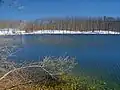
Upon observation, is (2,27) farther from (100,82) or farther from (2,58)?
(100,82)

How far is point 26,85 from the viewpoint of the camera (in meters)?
7.31

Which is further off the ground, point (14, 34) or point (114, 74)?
point (14, 34)

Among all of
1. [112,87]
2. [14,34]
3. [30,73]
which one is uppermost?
[14,34]

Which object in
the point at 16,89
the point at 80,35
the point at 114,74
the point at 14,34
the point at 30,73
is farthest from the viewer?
the point at 80,35

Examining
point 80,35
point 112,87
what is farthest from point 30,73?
point 80,35

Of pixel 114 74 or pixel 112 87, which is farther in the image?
pixel 114 74

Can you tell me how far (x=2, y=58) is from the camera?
24.0 ft

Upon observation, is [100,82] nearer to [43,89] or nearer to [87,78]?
[87,78]

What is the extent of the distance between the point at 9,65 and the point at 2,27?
1618 millimetres

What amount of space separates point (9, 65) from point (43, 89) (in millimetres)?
890

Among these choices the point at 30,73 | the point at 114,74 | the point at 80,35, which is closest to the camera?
the point at 30,73

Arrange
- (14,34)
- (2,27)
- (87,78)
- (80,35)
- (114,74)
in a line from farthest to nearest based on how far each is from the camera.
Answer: (80,35)
(114,74)
(87,78)
(2,27)
(14,34)

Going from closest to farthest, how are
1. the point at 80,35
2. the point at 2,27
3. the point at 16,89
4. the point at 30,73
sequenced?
the point at 16,89 < the point at 30,73 < the point at 2,27 < the point at 80,35

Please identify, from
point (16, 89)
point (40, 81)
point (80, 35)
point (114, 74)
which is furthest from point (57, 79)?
point (80, 35)
